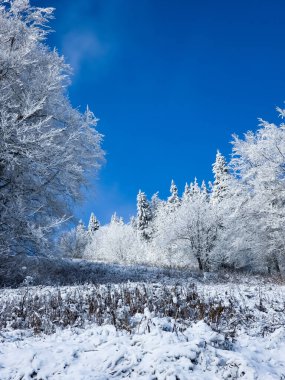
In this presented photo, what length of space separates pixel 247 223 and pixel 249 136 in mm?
6053

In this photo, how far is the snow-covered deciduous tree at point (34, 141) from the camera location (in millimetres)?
12062

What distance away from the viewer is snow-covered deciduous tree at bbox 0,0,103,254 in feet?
39.6

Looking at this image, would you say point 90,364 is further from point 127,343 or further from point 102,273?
point 102,273

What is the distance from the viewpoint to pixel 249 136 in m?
22.3

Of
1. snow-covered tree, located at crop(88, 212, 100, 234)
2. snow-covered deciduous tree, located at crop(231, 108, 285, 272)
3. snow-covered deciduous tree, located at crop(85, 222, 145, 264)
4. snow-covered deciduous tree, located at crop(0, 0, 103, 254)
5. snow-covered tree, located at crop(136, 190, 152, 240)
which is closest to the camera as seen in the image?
snow-covered deciduous tree, located at crop(0, 0, 103, 254)

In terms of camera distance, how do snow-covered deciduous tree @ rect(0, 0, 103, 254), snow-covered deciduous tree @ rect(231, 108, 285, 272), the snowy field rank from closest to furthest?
the snowy field → snow-covered deciduous tree @ rect(0, 0, 103, 254) → snow-covered deciduous tree @ rect(231, 108, 285, 272)

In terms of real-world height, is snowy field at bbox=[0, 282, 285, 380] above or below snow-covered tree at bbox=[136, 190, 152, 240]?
below

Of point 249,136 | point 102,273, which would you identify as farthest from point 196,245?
point 102,273

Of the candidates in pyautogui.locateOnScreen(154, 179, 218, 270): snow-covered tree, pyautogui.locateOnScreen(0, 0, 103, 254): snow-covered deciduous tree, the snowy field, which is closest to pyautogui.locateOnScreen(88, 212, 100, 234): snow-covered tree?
pyautogui.locateOnScreen(154, 179, 218, 270): snow-covered tree

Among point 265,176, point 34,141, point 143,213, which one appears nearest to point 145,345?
point 34,141

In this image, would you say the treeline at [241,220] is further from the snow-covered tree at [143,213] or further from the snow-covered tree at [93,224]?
the snow-covered tree at [93,224]

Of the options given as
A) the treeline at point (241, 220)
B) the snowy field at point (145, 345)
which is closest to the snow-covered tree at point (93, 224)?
the treeline at point (241, 220)

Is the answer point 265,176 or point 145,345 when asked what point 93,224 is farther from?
point 145,345

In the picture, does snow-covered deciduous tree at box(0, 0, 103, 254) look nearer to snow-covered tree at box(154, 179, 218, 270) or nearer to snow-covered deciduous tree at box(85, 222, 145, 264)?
snow-covered tree at box(154, 179, 218, 270)
